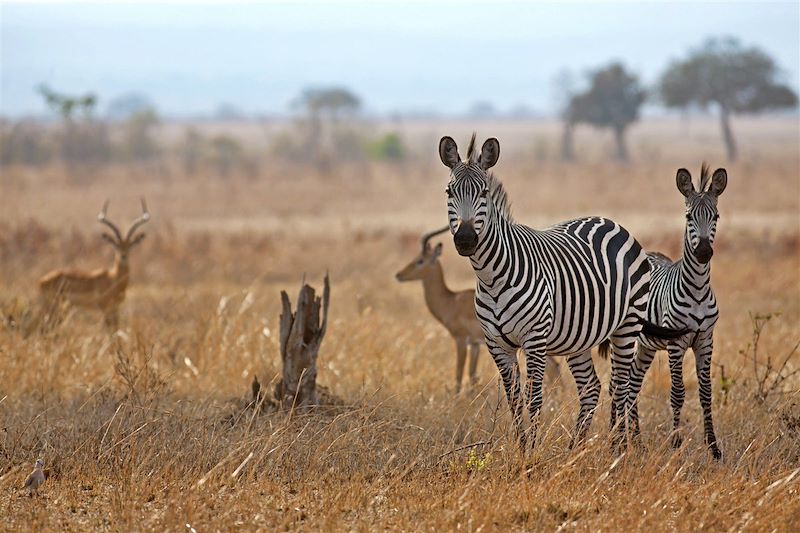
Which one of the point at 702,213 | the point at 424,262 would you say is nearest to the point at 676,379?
the point at 702,213

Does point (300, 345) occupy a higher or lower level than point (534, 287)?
lower

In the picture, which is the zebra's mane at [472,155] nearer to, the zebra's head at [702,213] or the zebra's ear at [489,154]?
the zebra's ear at [489,154]

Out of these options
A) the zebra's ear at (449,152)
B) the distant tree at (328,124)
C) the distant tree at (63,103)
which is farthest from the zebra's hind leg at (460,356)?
the distant tree at (328,124)

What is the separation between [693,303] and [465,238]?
2.07 metres

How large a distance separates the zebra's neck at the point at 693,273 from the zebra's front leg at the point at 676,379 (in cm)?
37

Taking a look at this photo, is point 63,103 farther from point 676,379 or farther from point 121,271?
point 676,379

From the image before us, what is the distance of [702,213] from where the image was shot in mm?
7109

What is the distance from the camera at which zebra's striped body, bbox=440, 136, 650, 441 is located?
6398mm

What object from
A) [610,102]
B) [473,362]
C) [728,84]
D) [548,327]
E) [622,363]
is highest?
[728,84]

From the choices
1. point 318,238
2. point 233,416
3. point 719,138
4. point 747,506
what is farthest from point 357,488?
point 719,138

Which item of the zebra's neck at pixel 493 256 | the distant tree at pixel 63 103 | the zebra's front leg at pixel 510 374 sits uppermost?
the distant tree at pixel 63 103

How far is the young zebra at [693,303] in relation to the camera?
23.4 feet

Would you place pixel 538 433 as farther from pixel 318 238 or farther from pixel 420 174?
pixel 420 174

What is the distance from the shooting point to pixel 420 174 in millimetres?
40812
